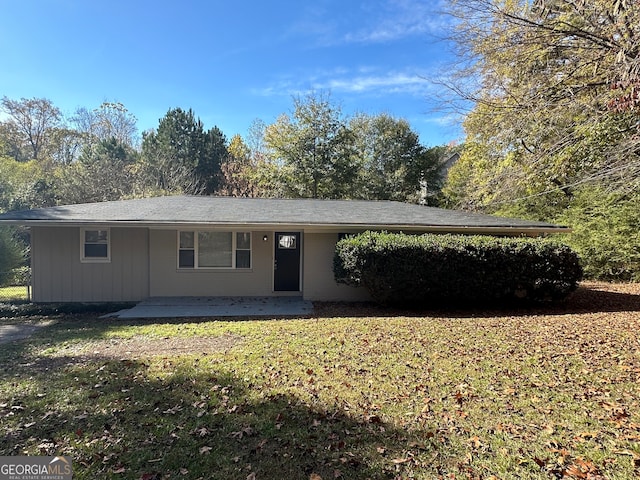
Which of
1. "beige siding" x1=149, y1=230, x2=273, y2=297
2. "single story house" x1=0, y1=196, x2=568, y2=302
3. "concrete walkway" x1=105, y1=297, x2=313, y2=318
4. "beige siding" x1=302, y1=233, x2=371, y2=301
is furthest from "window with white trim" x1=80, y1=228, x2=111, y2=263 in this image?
"beige siding" x1=302, y1=233, x2=371, y2=301

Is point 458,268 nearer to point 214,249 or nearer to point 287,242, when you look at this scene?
point 287,242

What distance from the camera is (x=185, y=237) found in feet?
33.2

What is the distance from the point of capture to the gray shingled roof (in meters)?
8.95

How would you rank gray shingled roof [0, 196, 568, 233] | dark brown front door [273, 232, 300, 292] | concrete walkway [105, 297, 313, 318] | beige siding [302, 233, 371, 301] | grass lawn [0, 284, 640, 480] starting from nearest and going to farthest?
grass lawn [0, 284, 640, 480] < concrete walkway [105, 297, 313, 318] < gray shingled roof [0, 196, 568, 233] < beige siding [302, 233, 371, 301] < dark brown front door [273, 232, 300, 292]

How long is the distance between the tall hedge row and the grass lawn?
1992 millimetres

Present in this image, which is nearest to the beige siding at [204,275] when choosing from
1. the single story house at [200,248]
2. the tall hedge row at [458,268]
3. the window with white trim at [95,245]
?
the single story house at [200,248]

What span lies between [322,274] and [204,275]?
3.50 m

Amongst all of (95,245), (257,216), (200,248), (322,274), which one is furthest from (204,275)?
(322,274)

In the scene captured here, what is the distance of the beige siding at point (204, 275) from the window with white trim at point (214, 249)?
0.15 m

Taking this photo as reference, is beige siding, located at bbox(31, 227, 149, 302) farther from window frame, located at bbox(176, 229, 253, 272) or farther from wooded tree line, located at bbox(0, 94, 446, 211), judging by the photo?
wooded tree line, located at bbox(0, 94, 446, 211)

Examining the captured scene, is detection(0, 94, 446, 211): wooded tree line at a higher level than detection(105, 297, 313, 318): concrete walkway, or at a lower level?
higher

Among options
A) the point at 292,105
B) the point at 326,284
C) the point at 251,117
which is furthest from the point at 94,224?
the point at 251,117

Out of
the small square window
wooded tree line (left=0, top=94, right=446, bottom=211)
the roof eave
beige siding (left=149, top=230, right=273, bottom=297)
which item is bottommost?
beige siding (left=149, top=230, right=273, bottom=297)

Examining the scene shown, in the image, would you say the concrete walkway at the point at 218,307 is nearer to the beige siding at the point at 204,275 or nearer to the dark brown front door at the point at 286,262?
the beige siding at the point at 204,275
